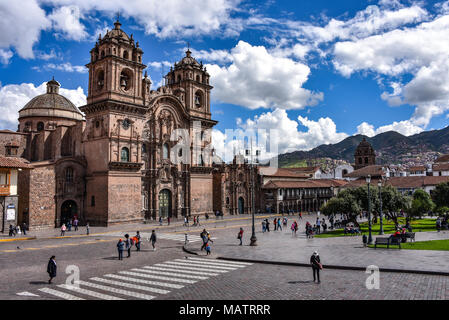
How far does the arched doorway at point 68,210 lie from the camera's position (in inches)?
1554

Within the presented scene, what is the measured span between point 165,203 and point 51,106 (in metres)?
25.6

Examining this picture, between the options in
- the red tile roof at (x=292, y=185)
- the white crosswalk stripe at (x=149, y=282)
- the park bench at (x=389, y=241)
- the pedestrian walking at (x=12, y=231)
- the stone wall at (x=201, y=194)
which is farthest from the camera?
the red tile roof at (x=292, y=185)

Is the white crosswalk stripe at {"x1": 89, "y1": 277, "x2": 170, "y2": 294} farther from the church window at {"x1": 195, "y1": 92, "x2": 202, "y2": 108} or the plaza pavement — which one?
the church window at {"x1": 195, "y1": 92, "x2": 202, "y2": 108}

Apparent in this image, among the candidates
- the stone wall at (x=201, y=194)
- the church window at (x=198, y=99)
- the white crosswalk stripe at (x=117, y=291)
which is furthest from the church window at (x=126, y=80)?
the white crosswalk stripe at (x=117, y=291)

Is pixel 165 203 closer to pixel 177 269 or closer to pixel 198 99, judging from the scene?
pixel 198 99

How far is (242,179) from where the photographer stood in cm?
6238

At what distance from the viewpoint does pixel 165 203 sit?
47.6 meters

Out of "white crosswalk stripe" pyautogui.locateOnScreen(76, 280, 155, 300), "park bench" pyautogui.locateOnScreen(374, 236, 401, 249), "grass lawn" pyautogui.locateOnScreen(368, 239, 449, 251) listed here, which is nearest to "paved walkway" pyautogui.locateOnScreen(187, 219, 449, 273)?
"park bench" pyautogui.locateOnScreen(374, 236, 401, 249)

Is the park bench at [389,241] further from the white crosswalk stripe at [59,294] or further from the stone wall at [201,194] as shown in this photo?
the stone wall at [201,194]

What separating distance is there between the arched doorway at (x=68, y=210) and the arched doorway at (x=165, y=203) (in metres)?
11.3

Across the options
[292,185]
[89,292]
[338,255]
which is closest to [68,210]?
[89,292]
